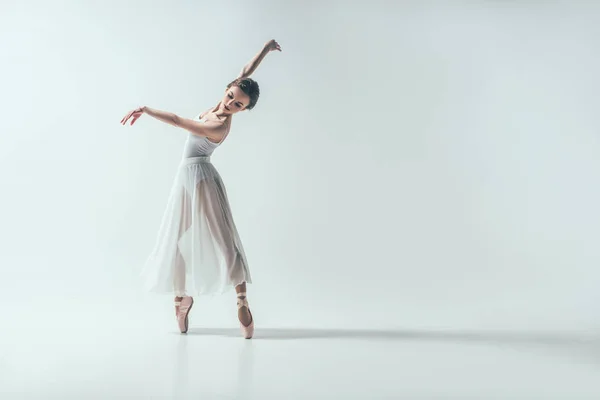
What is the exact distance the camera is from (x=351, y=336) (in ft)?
11.1

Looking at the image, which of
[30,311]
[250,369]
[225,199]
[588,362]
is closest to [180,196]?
[225,199]

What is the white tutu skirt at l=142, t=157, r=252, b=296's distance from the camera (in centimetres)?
324

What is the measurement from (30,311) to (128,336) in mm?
864

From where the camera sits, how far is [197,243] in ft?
10.6

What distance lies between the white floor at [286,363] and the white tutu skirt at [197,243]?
28 cm

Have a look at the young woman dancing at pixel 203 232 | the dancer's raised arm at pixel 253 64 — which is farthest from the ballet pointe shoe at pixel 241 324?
the dancer's raised arm at pixel 253 64

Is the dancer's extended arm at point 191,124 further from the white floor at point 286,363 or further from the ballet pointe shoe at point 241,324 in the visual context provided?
the white floor at point 286,363

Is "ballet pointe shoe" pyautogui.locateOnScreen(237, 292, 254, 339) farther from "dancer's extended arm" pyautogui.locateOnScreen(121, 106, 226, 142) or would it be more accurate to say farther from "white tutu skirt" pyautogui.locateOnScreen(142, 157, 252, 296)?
"dancer's extended arm" pyautogui.locateOnScreen(121, 106, 226, 142)

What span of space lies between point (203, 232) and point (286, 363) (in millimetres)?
764

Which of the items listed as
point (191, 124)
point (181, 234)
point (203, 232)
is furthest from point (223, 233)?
point (191, 124)

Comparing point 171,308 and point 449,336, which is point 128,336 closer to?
point 171,308

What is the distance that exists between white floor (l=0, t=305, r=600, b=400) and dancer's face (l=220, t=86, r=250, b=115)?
107 centimetres

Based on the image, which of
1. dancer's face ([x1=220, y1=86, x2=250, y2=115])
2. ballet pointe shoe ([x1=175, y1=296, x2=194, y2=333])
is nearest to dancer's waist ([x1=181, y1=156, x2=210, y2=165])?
dancer's face ([x1=220, y1=86, x2=250, y2=115])

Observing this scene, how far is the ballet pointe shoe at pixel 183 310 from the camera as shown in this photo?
339 cm
